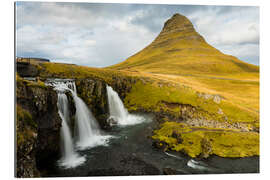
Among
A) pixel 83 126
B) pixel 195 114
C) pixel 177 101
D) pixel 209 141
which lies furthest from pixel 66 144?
pixel 177 101

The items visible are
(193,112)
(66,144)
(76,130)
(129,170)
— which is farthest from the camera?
(193,112)

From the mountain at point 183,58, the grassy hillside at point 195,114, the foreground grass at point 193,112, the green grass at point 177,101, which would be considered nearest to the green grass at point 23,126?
the grassy hillside at point 195,114

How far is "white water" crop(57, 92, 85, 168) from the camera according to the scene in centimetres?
1131

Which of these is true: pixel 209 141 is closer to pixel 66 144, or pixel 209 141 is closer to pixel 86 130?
pixel 86 130

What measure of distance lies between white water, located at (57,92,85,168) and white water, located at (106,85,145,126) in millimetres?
9007

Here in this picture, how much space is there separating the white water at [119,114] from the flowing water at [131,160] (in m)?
4.92

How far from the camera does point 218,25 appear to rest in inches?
587

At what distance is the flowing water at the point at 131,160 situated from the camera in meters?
10.6

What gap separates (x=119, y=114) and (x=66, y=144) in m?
12.3

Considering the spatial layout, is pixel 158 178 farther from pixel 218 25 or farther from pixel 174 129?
pixel 218 25

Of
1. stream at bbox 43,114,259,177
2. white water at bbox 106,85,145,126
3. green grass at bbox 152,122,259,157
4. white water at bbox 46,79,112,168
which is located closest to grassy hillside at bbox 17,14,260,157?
green grass at bbox 152,122,259,157

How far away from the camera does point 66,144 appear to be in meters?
12.7
